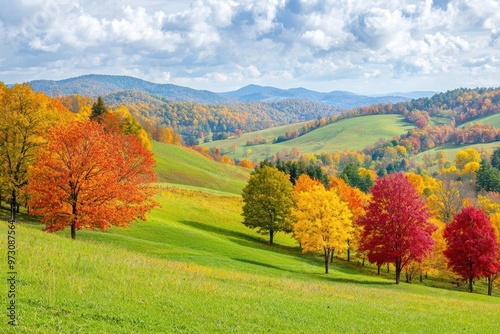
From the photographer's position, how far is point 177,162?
13362 centimetres

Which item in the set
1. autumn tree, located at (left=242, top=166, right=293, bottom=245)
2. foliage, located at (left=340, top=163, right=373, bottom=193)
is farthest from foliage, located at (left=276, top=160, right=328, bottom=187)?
autumn tree, located at (left=242, top=166, right=293, bottom=245)

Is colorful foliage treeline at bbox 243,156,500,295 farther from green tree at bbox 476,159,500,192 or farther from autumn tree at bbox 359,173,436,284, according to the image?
green tree at bbox 476,159,500,192

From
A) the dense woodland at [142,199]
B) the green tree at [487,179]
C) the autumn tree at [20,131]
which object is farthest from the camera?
the green tree at [487,179]

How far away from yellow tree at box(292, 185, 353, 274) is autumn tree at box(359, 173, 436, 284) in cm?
446

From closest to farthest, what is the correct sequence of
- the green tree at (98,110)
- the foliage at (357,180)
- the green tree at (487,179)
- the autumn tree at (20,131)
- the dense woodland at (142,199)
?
the dense woodland at (142,199) < the autumn tree at (20,131) < the green tree at (98,110) < the green tree at (487,179) < the foliage at (357,180)

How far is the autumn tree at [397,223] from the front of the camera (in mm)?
44844

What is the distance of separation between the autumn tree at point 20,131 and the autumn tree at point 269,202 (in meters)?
32.4

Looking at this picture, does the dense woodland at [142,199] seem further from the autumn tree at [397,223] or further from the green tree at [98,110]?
the green tree at [98,110]

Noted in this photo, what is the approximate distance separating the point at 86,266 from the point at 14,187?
26.9m

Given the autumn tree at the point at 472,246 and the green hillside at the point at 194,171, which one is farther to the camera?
the green hillside at the point at 194,171

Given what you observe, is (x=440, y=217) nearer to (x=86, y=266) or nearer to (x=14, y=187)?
(x=14, y=187)

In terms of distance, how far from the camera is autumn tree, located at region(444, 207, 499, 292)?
5209cm

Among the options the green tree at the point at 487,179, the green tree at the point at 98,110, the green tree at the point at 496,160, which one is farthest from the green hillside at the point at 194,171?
the green tree at the point at 496,160

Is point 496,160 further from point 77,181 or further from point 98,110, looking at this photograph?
point 77,181
